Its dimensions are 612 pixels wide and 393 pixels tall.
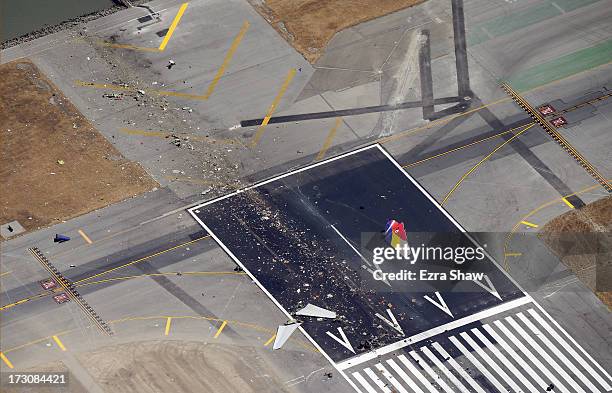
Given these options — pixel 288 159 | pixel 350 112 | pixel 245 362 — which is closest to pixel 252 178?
pixel 288 159

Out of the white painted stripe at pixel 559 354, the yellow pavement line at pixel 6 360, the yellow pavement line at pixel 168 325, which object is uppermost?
the white painted stripe at pixel 559 354

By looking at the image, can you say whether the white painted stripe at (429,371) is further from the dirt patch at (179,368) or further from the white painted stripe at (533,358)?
the dirt patch at (179,368)

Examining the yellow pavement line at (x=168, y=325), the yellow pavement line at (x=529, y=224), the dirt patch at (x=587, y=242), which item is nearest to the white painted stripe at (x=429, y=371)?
the dirt patch at (x=587, y=242)

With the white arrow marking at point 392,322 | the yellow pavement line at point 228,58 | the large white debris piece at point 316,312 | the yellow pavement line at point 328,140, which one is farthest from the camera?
the yellow pavement line at point 228,58

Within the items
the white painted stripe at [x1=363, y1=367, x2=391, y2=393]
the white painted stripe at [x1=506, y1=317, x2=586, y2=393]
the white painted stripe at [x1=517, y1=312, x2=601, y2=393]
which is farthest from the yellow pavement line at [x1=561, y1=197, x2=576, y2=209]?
the white painted stripe at [x1=363, y1=367, x2=391, y2=393]

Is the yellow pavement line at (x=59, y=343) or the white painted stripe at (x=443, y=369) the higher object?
the white painted stripe at (x=443, y=369)

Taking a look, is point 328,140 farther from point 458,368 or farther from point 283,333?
point 458,368

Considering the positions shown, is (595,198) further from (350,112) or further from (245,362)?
(245,362)

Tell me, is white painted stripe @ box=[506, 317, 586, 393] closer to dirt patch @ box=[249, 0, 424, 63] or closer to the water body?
dirt patch @ box=[249, 0, 424, 63]
